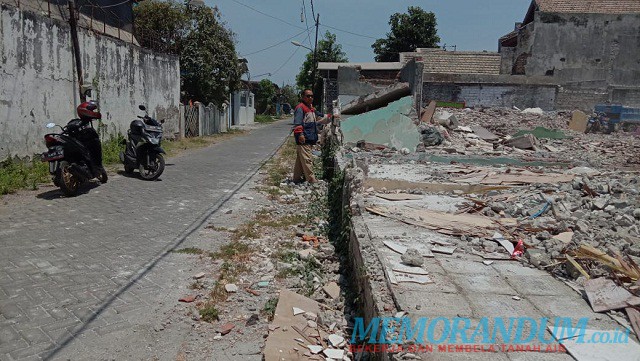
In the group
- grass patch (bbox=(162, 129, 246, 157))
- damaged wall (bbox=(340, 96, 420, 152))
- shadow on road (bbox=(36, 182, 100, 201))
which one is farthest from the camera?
grass patch (bbox=(162, 129, 246, 157))

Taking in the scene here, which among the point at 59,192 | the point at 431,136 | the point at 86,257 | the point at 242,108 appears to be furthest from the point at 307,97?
the point at 242,108

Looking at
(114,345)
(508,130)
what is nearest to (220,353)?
(114,345)

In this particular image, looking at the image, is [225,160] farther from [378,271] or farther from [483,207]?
[378,271]

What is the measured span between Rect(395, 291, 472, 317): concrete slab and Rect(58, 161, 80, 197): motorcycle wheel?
5.93m

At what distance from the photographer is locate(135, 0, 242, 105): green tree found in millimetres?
21766

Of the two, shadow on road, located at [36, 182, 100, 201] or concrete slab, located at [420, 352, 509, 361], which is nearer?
concrete slab, located at [420, 352, 509, 361]

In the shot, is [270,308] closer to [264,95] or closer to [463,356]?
[463,356]

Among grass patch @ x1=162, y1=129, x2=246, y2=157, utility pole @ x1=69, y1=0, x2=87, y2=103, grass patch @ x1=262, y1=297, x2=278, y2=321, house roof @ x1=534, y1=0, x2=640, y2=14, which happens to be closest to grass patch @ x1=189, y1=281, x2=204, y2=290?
grass patch @ x1=262, y1=297, x2=278, y2=321

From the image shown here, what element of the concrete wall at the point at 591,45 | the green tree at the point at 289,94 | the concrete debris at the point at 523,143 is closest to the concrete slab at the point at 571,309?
the concrete debris at the point at 523,143

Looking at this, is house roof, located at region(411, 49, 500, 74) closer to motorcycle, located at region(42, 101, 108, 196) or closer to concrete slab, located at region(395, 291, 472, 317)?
motorcycle, located at region(42, 101, 108, 196)

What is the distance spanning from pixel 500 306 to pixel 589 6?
27.2m

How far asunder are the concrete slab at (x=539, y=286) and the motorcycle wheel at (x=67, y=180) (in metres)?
6.35

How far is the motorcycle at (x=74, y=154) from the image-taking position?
23.0 ft

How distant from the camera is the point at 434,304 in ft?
9.78
